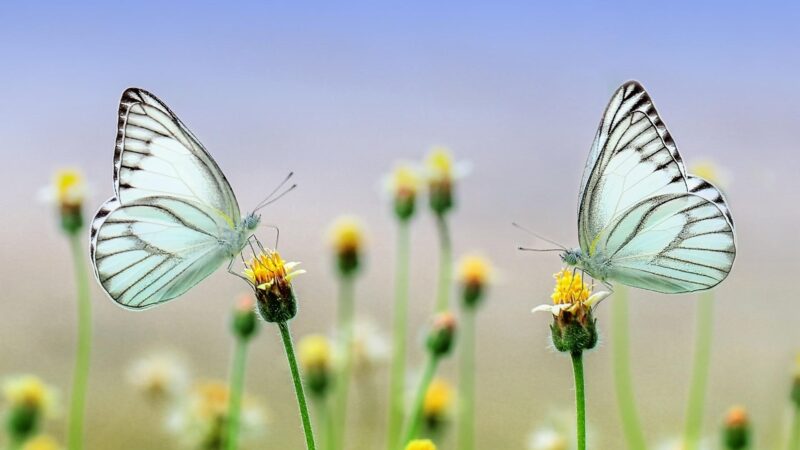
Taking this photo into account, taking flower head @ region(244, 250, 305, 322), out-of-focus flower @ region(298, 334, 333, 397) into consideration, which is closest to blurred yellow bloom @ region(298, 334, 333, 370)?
out-of-focus flower @ region(298, 334, 333, 397)

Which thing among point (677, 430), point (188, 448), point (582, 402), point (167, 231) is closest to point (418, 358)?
point (677, 430)

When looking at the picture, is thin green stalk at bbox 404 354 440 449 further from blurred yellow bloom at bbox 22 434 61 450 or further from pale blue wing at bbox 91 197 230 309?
blurred yellow bloom at bbox 22 434 61 450

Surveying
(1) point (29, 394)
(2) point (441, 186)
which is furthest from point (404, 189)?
(1) point (29, 394)

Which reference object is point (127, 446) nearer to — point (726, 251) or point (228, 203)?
point (228, 203)

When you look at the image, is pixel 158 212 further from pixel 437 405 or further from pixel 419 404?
pixel 437 405

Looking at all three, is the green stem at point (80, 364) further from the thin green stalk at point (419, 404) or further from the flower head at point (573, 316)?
the flower head at point (573, 316)

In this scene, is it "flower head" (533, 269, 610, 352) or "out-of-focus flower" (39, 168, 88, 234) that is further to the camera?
"out-of-focus flower" (39, 168, 88, 234)
